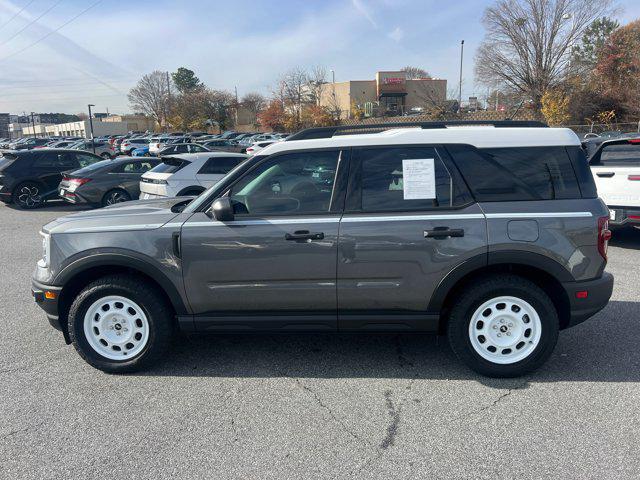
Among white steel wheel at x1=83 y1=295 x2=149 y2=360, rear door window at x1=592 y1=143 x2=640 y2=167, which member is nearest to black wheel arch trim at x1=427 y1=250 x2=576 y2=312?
white steel wheel at x1=83 y1=295 x2=149 y2=360

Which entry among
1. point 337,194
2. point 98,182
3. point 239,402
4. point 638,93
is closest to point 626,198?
point 337,194

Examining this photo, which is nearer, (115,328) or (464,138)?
(464,138)

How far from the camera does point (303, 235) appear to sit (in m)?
3.58

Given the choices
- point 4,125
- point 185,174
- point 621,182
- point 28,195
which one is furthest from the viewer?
point 4,125

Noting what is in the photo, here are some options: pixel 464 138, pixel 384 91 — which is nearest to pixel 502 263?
pixel 464 138

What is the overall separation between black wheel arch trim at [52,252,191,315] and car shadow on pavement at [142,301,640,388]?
666 mm

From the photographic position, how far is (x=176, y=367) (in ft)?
13.1

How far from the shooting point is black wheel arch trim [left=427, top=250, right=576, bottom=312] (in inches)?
139

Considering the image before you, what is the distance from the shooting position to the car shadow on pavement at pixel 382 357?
3811mm

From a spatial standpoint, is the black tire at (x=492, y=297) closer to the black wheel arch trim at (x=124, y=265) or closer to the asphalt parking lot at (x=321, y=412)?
the asphalt parking lot at (x=321, y=412)

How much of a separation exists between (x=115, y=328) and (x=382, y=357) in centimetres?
223

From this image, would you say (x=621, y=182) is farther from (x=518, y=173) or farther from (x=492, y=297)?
(x=492, y=297)

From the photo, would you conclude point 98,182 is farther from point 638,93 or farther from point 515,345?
point 638,93

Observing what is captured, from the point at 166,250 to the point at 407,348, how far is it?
2253 millimetres
